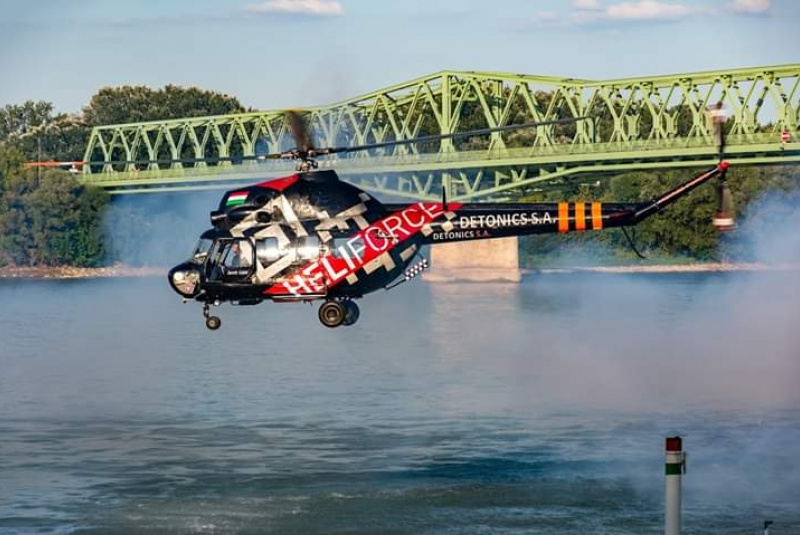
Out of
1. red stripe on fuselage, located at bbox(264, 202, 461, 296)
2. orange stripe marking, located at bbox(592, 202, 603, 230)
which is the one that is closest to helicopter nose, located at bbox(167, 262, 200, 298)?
red stripe on fuselage, located at bbox(264, 202, 461, 296)

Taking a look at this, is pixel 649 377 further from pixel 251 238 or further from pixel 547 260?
pixel 547 260

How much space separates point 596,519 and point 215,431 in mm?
23058

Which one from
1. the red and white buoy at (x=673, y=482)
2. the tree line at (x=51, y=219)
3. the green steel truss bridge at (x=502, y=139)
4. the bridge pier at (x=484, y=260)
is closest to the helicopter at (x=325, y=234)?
the red and white buoy at (x=673, y=482)

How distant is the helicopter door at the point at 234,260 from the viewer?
145 ft

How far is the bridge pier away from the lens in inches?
5650

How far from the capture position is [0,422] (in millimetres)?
73188

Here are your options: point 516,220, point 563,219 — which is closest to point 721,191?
point 563,219

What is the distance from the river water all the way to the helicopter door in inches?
329

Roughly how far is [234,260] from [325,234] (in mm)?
2205

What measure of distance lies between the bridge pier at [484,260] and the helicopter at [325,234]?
97206mm

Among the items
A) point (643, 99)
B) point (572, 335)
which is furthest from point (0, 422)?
point (643, 99)

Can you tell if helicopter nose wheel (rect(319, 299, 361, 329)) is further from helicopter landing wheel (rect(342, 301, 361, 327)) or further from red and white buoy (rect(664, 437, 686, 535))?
red and white buoy (rect(664, 437, 686, 535))

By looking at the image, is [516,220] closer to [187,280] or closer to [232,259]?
[232,259]

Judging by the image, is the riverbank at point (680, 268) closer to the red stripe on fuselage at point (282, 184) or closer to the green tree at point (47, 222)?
the green tree at point (47, 222)
